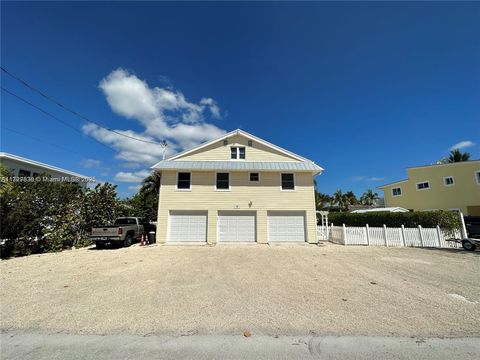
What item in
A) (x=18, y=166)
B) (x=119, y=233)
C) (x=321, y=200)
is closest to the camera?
(x=119, y=233)

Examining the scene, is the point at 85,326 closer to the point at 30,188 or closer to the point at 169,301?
the point at 169,301

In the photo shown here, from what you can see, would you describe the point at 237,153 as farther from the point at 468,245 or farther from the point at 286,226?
the point at 468,245

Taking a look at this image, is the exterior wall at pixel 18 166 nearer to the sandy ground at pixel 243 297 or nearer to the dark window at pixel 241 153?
the sandy ground at pixel 243 297

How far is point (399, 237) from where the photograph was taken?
603 inches

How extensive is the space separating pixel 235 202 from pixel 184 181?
3891mm

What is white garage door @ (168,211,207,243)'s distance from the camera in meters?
16.2

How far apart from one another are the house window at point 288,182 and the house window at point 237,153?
3.42 m

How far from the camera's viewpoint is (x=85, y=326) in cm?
431

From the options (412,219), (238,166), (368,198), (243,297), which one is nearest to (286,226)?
(238,166)

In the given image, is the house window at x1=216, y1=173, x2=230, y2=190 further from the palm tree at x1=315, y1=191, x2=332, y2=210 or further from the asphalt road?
the palm tree at x1=315, y1=191, x2=332, y2=210

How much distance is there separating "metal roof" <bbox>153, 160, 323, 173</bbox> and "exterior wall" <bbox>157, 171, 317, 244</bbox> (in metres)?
0.49

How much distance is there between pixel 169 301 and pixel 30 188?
12.5 m

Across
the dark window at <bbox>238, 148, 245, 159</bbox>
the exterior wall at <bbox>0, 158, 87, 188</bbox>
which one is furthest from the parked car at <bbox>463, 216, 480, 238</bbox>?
the exterior wall at <bbox>0, 158, 87, 188</bbox>

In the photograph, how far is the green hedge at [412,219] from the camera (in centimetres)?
1620
